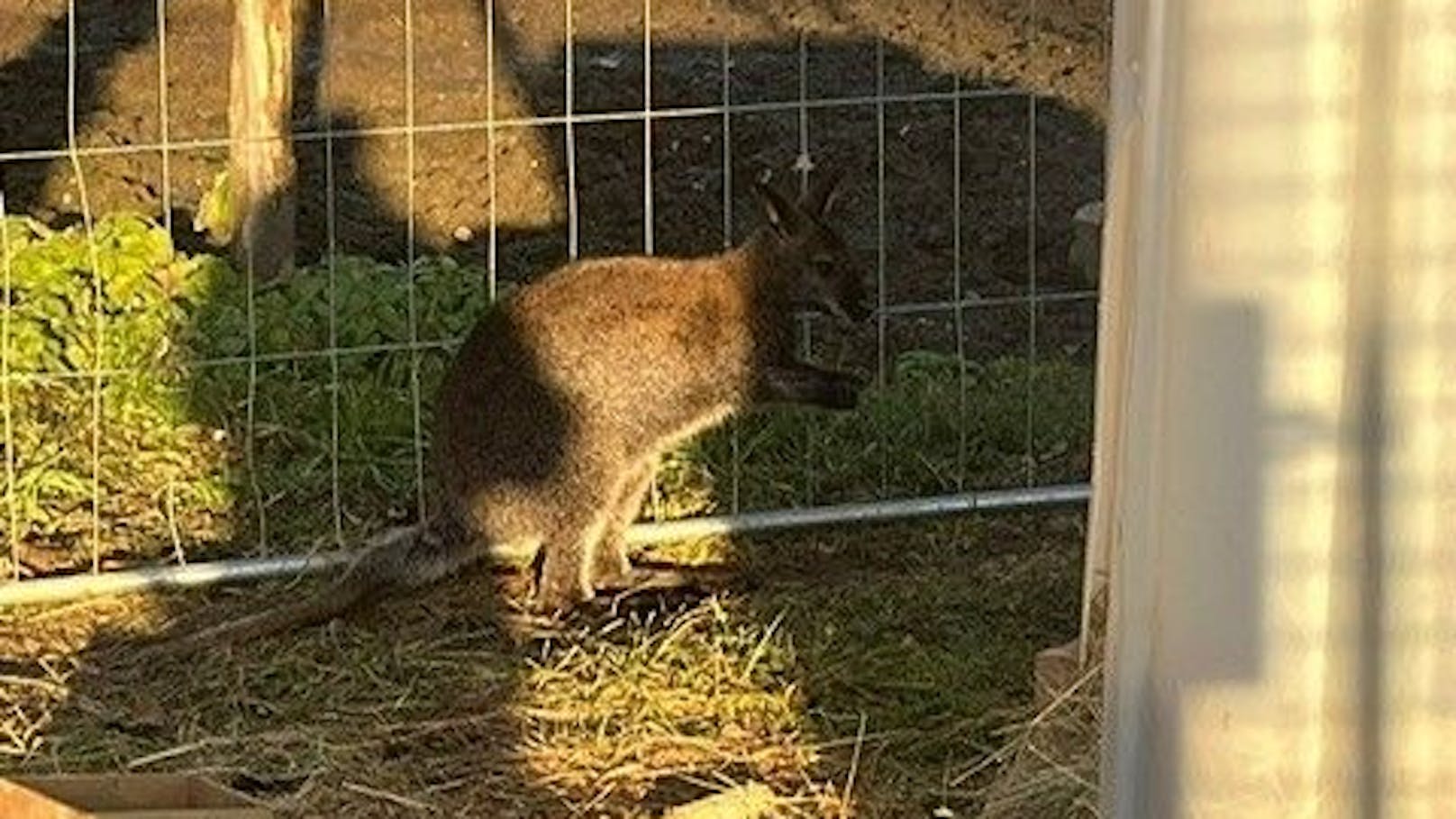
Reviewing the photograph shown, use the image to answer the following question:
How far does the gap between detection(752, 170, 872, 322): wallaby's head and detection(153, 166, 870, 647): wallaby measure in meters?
0.04

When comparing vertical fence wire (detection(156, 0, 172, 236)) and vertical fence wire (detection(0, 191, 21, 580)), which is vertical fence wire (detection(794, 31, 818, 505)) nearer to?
vertical fence wire (detection(156, 0, 172, 236))

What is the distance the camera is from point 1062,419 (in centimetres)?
703

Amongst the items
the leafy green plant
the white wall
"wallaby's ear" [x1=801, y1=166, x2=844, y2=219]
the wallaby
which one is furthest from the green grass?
the white wall

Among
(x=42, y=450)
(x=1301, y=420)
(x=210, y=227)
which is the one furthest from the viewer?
(x=210, y=227)

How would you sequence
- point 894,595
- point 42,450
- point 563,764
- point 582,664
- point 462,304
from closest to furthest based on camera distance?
point 563,764 → point 582,664 → point 894,595 → point 42,450 → point 462,304

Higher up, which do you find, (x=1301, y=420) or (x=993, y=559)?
(x=1301, y=420)

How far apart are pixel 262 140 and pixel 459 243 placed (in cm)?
114

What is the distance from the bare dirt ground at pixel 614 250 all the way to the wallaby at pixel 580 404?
5.2 inches

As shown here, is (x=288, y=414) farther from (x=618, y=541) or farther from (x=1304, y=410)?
(x=1304, y=410)

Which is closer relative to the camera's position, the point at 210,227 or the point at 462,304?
the point at 462,304

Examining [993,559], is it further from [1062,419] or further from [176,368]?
[176,368]

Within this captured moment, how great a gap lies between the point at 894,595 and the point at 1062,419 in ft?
3.45

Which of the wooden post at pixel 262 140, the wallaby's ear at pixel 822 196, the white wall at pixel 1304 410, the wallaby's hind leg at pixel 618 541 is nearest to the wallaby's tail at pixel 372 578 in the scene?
the wallaby's hind leg at pixel 618 541

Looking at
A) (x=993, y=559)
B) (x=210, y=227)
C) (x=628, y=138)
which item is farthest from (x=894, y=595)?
(x=628, y=138)
